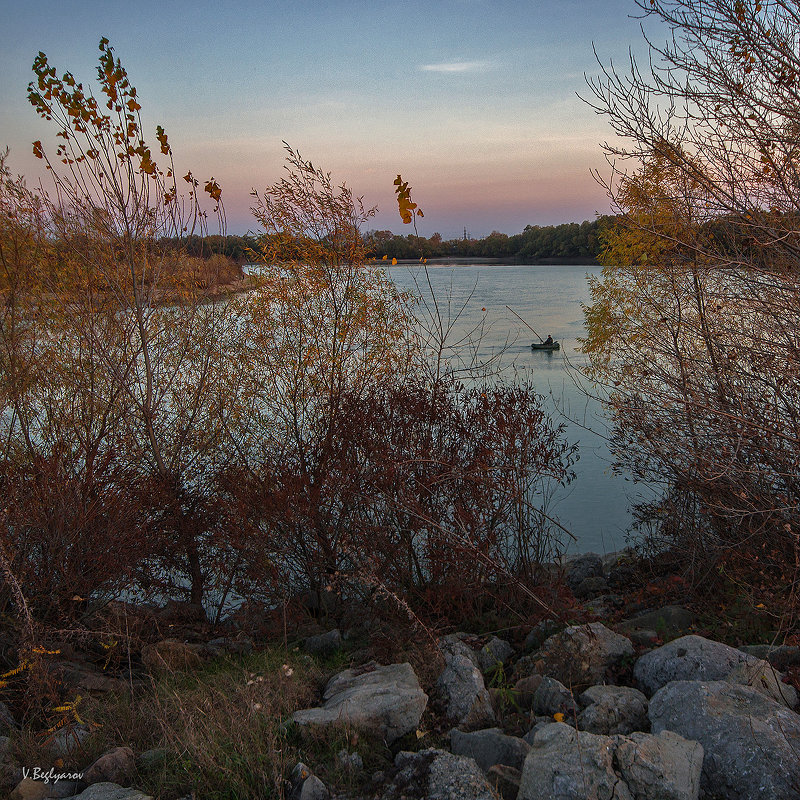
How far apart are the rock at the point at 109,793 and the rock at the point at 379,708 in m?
0.82

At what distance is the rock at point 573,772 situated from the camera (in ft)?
8.64

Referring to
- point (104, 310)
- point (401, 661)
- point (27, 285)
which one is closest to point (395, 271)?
point (104, 310)

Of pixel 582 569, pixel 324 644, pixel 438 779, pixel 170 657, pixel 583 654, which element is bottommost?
pixel 582 569

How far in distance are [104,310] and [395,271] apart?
3901 millimetres

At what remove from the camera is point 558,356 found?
20.2 m

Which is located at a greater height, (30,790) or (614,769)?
(614,769)

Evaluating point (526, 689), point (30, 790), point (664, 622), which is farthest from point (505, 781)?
point (664, 622)

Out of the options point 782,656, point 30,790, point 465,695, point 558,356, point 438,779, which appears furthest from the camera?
point 558,356

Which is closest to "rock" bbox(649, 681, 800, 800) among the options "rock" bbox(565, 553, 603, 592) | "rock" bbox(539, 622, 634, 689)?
"rock" bbox(539, 622, 634, 689)

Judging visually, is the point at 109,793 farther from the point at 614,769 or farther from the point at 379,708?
the point at 614,769

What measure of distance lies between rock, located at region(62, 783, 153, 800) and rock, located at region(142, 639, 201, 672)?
1.98 metres

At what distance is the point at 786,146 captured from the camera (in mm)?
4762

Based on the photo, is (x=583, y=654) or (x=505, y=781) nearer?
(x=505, y=781)

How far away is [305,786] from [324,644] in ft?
9.18
